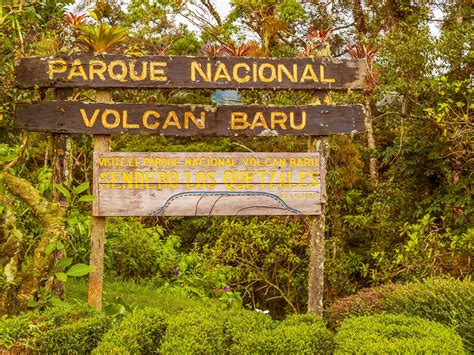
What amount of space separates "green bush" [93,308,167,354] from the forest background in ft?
3.93

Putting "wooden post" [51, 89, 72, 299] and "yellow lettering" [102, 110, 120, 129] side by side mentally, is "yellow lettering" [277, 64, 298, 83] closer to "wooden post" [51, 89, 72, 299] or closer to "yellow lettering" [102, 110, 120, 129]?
"yellow lettering" [102, 110, 120, 129]

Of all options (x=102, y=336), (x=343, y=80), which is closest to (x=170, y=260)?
(x=343, y=80)

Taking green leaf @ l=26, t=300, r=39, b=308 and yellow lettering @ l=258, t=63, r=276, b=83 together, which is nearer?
green leaf @ l=26, t=300, r=39, b=308

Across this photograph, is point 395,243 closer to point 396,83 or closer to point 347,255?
point 347,255

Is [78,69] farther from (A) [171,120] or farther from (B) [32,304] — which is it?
(B) [32,304]

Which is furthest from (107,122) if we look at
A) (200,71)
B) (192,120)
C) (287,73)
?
(287,73)

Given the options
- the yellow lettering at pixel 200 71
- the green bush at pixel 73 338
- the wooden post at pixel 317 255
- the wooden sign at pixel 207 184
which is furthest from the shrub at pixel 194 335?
the yellow lettering at pixel 200 71

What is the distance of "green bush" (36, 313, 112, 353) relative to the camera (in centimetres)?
440

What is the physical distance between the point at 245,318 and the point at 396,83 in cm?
800

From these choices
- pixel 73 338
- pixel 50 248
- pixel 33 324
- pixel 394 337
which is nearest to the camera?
pixel 394 337

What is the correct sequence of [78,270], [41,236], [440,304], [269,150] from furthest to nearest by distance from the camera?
[269,150] → [41,236] → [78,270] → [440,304]

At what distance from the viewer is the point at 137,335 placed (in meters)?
4.47

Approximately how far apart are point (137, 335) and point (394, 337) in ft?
6.00

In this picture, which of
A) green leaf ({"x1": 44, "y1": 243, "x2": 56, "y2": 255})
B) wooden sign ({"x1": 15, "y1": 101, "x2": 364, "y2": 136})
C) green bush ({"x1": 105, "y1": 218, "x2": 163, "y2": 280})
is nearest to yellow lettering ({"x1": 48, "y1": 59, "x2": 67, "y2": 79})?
wooden sign ({"x1": 15, "y1": 101, "x2": 364, "y2": 136})
